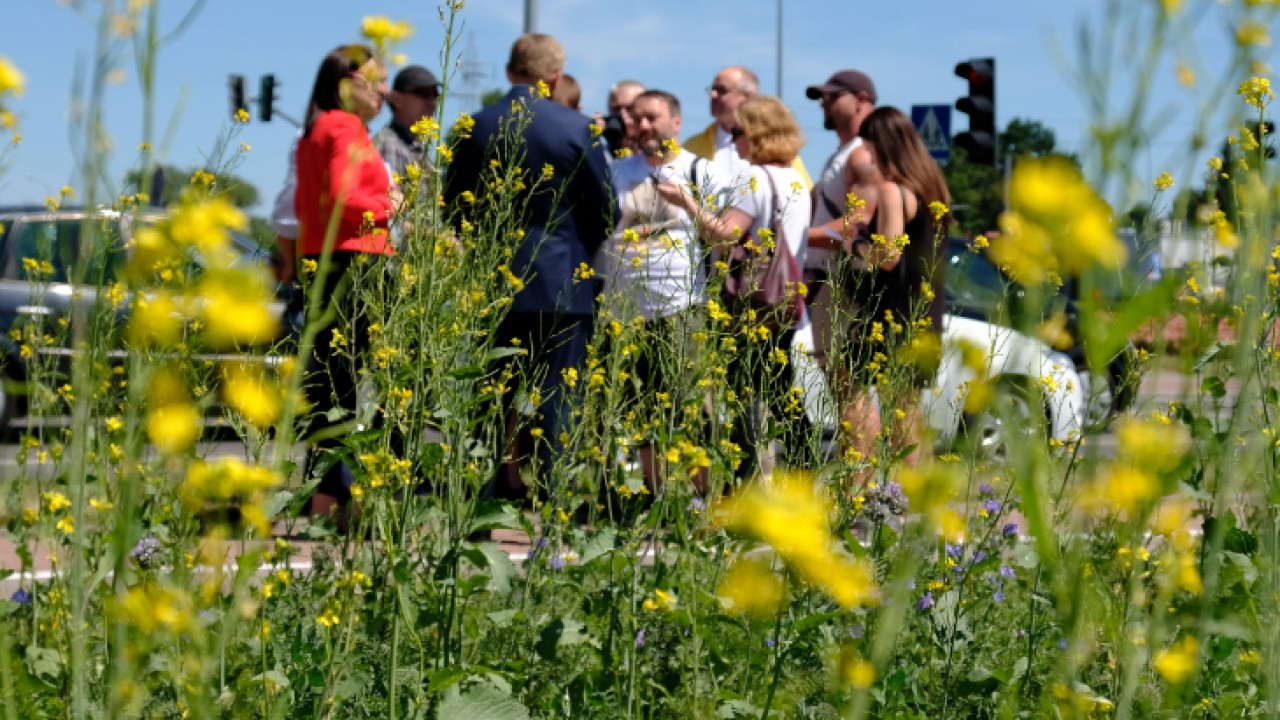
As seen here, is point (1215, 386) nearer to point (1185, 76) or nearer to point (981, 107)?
point (1185, 76)

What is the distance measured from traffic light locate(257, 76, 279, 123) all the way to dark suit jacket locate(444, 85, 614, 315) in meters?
22.4

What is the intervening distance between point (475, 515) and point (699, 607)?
427mm

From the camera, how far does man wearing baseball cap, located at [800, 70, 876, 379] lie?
5496 mm

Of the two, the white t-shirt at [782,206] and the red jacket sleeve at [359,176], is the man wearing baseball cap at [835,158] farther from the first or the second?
the red jacket sleeve at [359,176]

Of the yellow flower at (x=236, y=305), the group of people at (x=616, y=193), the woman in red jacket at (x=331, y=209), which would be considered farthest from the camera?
the group of people at (x=616, y=193)

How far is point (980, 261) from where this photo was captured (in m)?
11.6

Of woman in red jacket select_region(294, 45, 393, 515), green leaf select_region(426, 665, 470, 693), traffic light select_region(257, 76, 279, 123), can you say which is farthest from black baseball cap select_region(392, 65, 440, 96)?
traffic light select_region(257, 76, 279, 123)

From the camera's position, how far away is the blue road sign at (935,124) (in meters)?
12.7

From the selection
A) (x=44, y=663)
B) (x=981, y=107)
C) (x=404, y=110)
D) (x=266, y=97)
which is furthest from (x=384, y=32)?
(x=266, y=97)

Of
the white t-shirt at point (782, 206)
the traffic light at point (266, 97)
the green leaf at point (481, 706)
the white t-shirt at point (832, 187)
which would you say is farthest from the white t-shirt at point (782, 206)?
the traffic light at point (266, 97)

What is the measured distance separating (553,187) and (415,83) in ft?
2.86

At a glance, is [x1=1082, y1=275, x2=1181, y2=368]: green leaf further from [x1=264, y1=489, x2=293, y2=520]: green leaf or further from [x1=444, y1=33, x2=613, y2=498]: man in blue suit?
[x1=444, y1=33, x2=613, y2=498]: man in blue suit

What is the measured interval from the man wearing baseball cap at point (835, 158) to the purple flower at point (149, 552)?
8.35 ft

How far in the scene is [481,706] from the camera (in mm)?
2436
